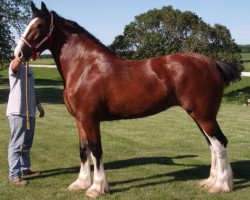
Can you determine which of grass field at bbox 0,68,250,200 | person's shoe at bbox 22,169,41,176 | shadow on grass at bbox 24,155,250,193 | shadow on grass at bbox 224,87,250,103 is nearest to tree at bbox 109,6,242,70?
shadow on grass at bbox 224,87,250,103

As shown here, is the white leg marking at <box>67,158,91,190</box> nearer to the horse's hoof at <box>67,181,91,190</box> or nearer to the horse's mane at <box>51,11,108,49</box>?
the horse's hoof at <box>67,181,91,190</box>

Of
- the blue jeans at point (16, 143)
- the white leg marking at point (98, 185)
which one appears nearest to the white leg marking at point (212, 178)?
the white leg marking at point (98, 185)

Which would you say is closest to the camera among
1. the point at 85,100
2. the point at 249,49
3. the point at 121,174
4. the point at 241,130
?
the point at 85,100

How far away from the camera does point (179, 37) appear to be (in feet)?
82.9

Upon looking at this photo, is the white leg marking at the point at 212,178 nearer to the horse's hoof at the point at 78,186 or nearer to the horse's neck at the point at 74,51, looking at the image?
the horse's hoof at the point at 78,186

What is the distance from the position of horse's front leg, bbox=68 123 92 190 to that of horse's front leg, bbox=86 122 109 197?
0.36 meters

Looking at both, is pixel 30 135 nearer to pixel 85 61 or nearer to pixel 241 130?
pixel 85 61

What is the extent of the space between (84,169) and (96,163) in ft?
1.58

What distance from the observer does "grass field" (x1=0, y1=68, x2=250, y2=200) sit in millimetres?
5896

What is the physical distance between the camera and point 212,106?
5688mm

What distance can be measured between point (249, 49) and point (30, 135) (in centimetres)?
8823

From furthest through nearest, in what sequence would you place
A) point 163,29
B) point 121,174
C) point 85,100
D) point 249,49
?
point 249,49 < point 163,29 < point 121,174 < point 85,100

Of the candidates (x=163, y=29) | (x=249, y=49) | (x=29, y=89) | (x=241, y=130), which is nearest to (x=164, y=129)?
(x=241, y=130)

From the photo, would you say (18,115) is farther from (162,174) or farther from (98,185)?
(162,174)
